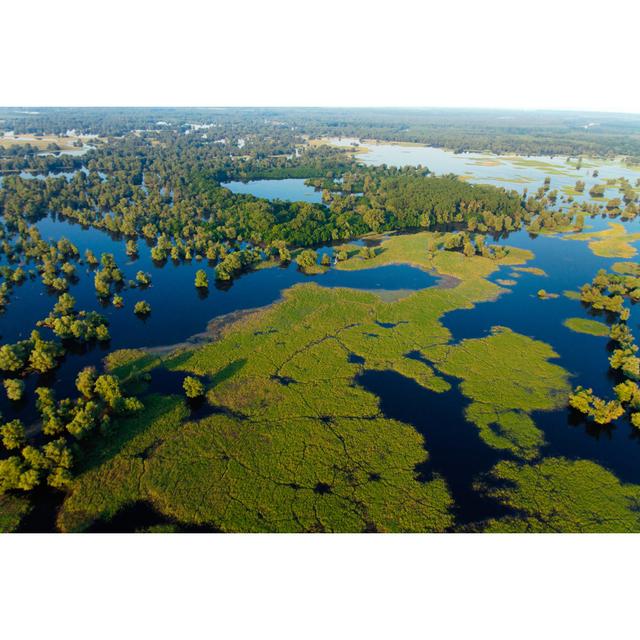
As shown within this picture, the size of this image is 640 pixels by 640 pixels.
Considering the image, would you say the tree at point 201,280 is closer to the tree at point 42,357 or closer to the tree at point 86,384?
the tree at point 42,357

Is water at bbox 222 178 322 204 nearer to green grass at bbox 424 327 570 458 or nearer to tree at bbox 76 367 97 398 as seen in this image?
green grass at bbox 424 327 570 458

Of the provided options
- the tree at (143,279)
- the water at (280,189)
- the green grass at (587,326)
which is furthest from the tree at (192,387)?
the water at (280,189)

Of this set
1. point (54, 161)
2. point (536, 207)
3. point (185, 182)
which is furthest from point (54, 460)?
point (54, 161)

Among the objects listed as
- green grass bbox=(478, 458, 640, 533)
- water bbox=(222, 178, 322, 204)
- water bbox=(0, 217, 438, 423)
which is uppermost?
water bbox=(222, 178, 322, 204)

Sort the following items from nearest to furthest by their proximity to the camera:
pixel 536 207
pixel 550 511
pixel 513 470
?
pixel 550 511, pixel 513 470, pixel 536 207

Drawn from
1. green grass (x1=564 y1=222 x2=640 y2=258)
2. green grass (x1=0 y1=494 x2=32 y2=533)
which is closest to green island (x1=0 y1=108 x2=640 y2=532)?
green grass (x1=0 y1=494 x2=32 y2=533)

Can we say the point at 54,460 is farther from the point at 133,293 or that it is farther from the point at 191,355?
the point at 133,293
